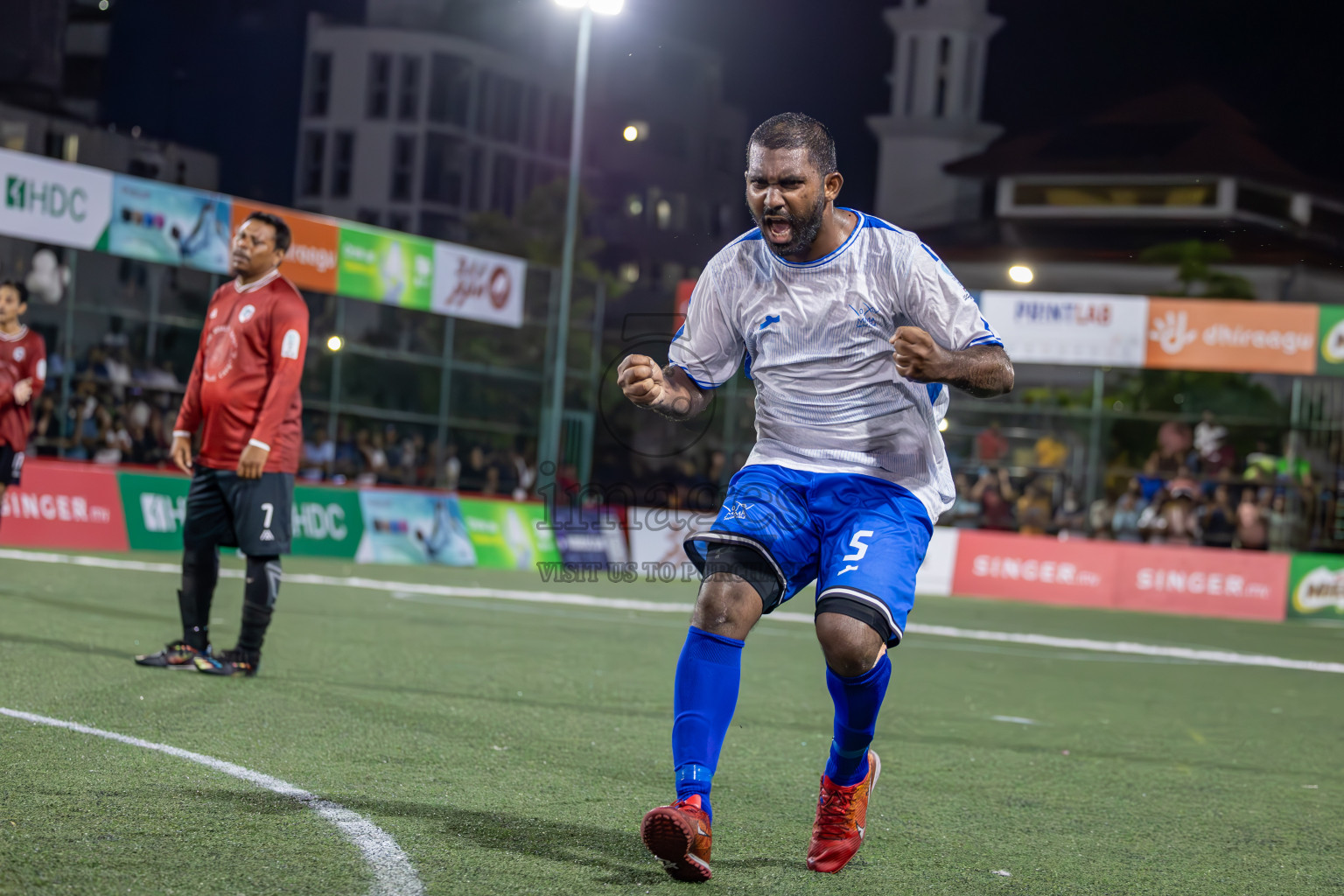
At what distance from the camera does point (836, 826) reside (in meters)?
4.13

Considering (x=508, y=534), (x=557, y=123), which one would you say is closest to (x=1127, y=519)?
→ (x=508, y=534)

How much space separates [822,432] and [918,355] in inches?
23.0

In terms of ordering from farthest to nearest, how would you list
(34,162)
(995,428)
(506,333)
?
(506,333) → (995,428) → (34,162)

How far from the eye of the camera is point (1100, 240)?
46.9 meters

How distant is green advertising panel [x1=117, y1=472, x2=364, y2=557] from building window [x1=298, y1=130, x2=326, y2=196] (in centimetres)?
3470

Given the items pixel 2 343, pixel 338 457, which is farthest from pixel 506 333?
pixel 2 343

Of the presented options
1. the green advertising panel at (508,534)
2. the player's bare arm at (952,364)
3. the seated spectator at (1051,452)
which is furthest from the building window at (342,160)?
the player's bare arm at (952,364)

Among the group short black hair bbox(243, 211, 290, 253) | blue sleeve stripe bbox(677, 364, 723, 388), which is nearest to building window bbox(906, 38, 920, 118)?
short black hair bbox(243, 211, 290, 253)

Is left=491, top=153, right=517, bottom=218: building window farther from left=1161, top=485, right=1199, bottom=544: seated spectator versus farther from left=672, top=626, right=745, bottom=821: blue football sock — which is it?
left=672, top=626, right=745, bottom=821: blue football sock

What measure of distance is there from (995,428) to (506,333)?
32.8ft

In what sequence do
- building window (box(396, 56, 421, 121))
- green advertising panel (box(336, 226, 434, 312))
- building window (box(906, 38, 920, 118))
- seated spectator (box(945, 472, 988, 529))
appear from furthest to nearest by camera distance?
building window (box(906, 38, 920, 118)) < building window (box(396, 56, 421, 121)) < seated spectator (box(945, 472, 988, 529)) < green advertising panel (box(336, 226, 434, 312))

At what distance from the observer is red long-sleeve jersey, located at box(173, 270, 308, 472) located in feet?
22.7

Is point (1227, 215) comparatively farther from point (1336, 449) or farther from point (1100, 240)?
point (1336, 449)

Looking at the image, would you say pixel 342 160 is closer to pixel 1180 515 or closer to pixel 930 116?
pixel 930 116
